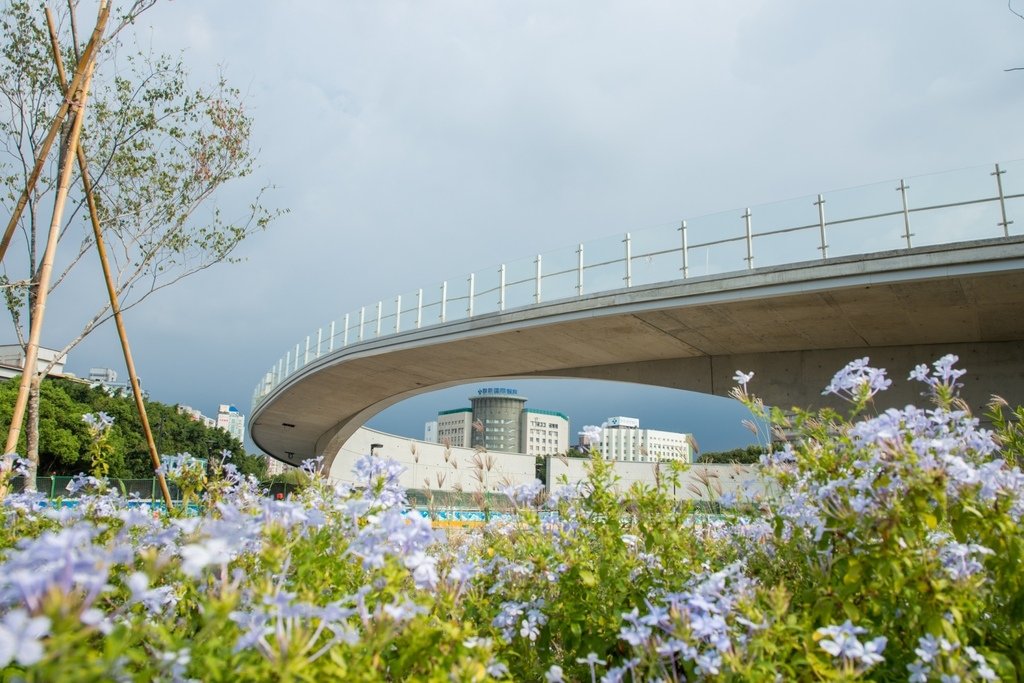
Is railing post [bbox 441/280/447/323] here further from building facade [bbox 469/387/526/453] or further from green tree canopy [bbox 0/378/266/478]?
building facade [bbox 469/387/526/453]

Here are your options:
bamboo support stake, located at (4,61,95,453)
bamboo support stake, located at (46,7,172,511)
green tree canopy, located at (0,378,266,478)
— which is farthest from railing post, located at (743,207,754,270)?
green tree canopy, located at (0,378,266,478)

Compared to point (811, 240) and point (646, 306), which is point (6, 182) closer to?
point (646, 306)

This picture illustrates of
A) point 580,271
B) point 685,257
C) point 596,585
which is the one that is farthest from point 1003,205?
point 596,585

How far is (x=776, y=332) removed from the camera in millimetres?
16750

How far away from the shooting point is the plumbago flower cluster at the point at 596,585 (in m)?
1.25

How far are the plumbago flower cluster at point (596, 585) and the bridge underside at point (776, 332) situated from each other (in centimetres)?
1214

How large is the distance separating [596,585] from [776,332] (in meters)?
15.7

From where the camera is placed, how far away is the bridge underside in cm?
1335

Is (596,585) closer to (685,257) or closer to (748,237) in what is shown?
(748,237)

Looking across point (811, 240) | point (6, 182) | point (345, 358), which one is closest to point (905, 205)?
point (811, 240)

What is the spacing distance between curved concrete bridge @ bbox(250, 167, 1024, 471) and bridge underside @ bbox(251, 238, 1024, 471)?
0.10 feet

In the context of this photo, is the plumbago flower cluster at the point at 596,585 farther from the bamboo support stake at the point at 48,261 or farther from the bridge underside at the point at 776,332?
the bridge underside at the point at 776,332

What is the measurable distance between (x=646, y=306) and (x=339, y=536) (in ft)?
47.9

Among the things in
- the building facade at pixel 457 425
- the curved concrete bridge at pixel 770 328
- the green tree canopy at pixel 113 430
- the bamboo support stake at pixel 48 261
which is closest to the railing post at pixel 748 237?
the curved concrete bridge at pixel 770 328
